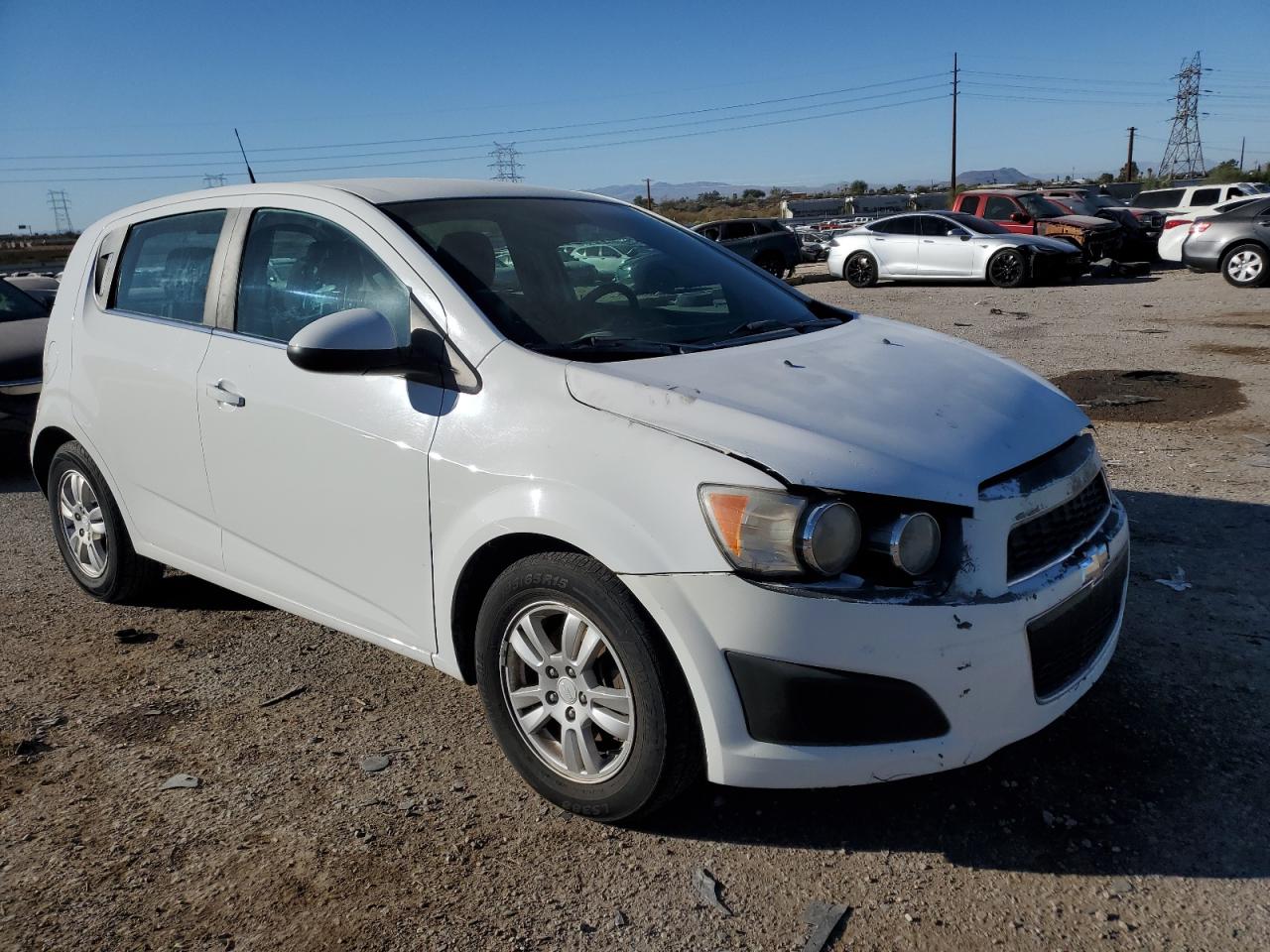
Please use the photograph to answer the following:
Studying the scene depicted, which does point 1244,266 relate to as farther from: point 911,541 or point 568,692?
point 568,692

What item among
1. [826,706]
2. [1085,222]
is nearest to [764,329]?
[826,706]

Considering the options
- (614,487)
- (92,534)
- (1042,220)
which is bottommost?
(92,534)

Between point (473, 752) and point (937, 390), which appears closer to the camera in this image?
point (937, 390)

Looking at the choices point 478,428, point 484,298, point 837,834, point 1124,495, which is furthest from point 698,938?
point 1124,495

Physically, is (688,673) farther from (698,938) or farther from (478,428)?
(478,428)

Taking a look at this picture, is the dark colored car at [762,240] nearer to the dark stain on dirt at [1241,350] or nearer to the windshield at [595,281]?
the dark stain on dirt at [1241,350]

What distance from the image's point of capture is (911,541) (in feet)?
7.64

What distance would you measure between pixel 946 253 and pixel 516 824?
56.6 feet

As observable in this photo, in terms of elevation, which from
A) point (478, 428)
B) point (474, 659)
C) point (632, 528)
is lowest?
point (474, 659)

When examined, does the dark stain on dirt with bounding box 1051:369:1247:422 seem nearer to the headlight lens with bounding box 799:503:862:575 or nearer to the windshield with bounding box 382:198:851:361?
the windshield with bounding box 382:198:851:361

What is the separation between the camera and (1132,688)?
3.31 metres

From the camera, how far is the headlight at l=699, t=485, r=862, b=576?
2281 millimetres

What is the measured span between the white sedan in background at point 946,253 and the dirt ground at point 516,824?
1428cm

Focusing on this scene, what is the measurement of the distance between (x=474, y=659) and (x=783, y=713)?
3.38 feet
